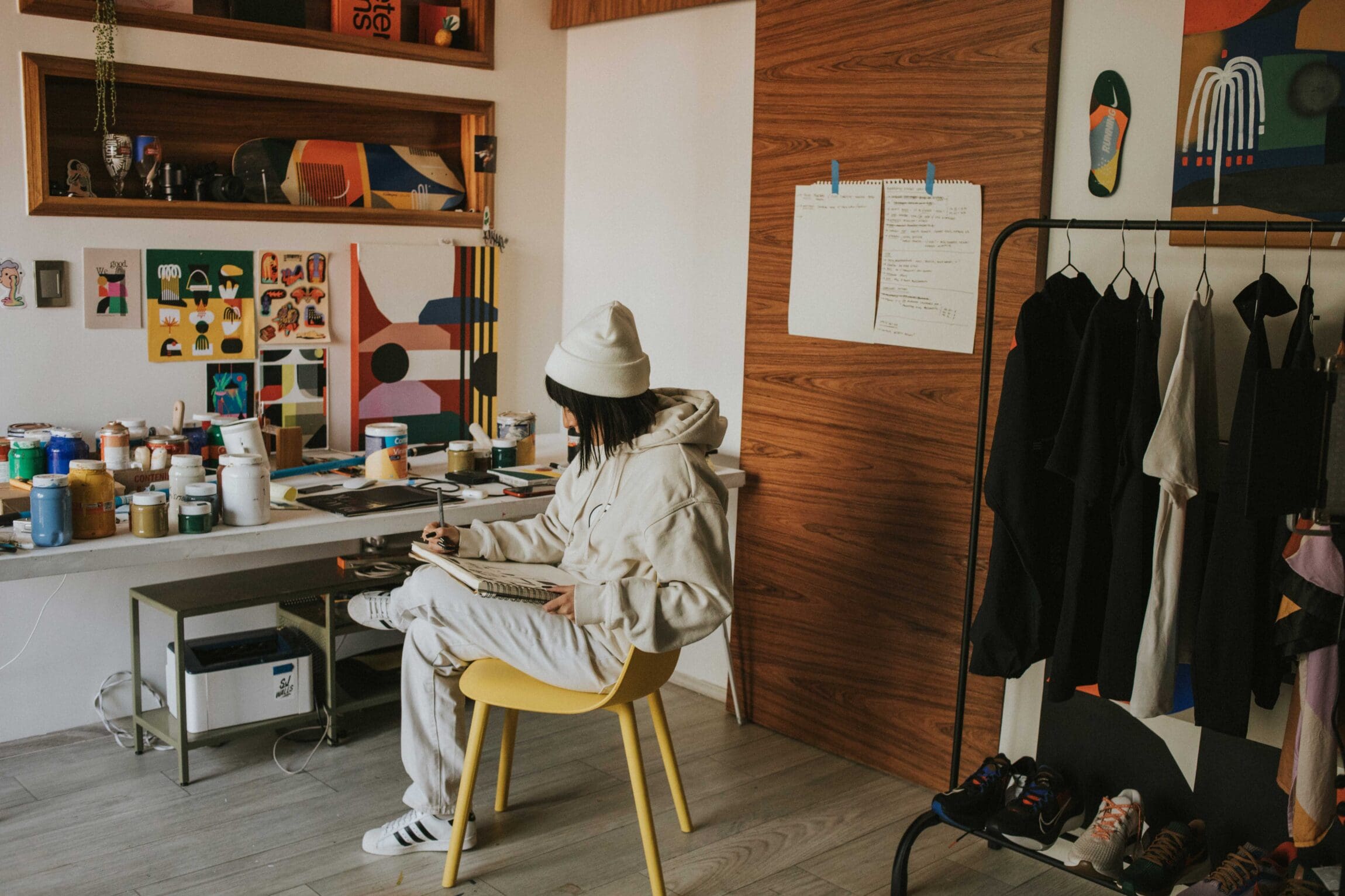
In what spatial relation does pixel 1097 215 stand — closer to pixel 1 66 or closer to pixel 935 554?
pixel 935 554

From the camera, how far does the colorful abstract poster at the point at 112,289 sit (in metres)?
3.16

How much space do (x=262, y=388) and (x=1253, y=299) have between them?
2600mm

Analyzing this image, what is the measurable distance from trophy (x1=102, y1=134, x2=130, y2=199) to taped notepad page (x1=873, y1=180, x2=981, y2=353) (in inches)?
79.2

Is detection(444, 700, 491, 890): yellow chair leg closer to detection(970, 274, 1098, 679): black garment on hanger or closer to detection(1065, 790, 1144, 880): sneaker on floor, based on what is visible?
detection(970, 274, 1098, 679): black garment on hanger

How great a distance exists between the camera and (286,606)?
329 cm

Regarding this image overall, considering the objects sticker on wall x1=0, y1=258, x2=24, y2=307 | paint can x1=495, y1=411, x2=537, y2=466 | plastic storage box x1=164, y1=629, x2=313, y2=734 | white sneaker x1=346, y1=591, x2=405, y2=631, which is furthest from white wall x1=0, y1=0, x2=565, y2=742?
white sneaker x1=346, y1=591, x2=405, y2=631

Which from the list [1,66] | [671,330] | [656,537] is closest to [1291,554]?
[656,537]

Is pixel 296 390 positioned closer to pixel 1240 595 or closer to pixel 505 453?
pixel 505 453

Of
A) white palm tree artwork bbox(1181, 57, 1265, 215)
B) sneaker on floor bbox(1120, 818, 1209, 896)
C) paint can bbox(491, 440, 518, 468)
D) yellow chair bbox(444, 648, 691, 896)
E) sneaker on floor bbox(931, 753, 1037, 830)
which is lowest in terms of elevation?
sneaker on floor bbox(1120, 818, 1209, 896)

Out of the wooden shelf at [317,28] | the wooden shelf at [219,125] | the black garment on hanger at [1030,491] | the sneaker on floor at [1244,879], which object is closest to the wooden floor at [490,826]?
the sneaker on floor at [1244,879]

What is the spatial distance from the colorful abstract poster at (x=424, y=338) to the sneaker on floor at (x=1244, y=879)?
255 centimetres

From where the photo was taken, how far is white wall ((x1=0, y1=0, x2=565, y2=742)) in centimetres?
305

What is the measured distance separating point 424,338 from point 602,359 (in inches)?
60.1

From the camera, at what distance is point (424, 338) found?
380cm
